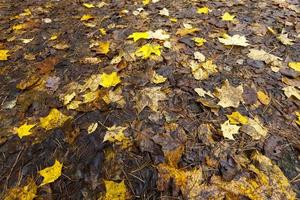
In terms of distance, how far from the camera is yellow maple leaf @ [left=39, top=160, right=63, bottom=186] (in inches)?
69.3

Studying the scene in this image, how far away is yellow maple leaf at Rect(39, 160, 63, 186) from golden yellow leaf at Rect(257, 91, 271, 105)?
4.98 feet

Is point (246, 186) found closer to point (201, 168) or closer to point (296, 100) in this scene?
point (201, 168)

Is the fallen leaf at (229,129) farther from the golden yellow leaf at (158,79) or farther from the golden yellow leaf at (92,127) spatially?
the golden yellow leaf at (92,127)

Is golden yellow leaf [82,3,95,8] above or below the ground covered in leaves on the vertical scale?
above

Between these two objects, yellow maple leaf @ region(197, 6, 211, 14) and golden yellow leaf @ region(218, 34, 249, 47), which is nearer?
golden yellow leaf @ region(218, 34, 249, 47)

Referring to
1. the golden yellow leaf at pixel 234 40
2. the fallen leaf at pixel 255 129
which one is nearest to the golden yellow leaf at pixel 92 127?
the fallen leaf at pixel 255 129

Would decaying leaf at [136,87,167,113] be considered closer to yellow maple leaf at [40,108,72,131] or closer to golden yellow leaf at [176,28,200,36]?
yellow maple leaf at [40,108,72,131]

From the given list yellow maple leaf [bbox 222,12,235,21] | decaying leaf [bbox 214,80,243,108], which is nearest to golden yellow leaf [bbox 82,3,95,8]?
yellow maple leaf [bbox 222,12,235,21]

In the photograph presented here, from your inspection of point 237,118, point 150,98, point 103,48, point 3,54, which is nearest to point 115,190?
point 150,98

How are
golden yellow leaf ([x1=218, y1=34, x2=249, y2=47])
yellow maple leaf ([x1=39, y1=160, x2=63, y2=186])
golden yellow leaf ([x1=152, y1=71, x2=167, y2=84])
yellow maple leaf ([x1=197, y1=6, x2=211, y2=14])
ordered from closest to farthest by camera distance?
1. yellow maple leaf ([x1=39, y1=160, x2=63, y2=186])
2. golden yellow leaf ([x1=152, y1=71, x2=167, y2=84])
3. golden yellow leaf ([x1=218, y1=34, x2=249, y2=47])
4. yellow maple leaf ([x1=197, y1=6, x2=211, y2=14])

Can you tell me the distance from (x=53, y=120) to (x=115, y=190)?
2.55 ft

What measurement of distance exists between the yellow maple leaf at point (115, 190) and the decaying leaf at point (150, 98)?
0.57 metres

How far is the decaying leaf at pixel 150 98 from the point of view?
2.07m

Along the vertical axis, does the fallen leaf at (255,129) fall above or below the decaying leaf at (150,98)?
below
